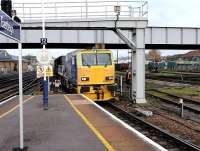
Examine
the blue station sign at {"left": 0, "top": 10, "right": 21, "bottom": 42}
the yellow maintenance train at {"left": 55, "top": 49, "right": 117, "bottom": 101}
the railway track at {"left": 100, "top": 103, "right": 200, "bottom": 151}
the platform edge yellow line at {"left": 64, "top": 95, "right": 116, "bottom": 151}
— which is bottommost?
the railway track at {"left": 100, "top": 103, "right": 200, "bottom": 151}

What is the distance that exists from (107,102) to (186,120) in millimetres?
8836

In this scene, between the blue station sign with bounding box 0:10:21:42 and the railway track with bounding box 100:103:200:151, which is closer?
the blue station sign with bounding box 0:10:21:42

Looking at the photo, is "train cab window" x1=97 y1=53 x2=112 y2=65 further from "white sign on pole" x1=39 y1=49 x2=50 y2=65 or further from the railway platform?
the railway platform

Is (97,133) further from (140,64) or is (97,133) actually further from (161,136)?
(140,64)

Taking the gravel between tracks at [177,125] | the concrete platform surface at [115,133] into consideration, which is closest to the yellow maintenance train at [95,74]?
the gravel between tracks at [177,125]

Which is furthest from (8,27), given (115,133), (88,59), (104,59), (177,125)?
(104,59)

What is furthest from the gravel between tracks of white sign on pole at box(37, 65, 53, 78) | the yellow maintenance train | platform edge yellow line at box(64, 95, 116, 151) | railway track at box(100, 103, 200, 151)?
white sign on pole at box(37, 65, 53, 78)

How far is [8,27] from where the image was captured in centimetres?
816

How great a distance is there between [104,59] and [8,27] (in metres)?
17.4

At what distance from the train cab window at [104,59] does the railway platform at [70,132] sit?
27.9 feet

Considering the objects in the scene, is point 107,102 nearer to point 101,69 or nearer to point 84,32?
point 101,69

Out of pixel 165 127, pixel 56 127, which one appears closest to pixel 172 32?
pixel 165 127

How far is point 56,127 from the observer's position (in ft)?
41.3

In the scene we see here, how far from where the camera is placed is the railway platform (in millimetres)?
9742
